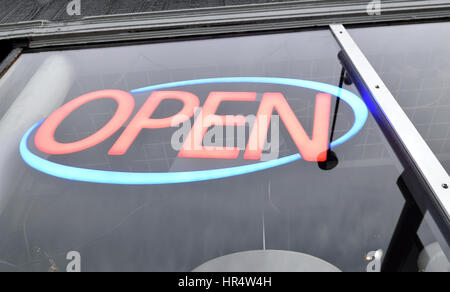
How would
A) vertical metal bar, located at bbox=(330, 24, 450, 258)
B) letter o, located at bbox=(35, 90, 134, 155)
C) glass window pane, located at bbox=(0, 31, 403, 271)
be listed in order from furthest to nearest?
letter o, located at bbox=(35, 90, 134, 155) < glass window pane, located at bbox=(0, 31, 403, 271) < vertical metal bar, located at bbox=(330, 24, 450, 258)

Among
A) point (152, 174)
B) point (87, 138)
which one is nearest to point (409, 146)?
point (152, 174)

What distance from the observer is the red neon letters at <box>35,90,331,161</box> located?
1354 millimetres

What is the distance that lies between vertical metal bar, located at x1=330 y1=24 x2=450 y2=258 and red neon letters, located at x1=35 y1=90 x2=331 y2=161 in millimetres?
209

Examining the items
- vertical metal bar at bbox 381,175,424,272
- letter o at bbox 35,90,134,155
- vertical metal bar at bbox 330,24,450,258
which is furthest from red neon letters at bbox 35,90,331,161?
vertical metal bar at bbox 381,175,424,272

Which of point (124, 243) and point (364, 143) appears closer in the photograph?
point (124, 243)

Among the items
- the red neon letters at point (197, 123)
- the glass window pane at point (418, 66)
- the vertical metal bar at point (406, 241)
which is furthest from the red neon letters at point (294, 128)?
the glass window pane at point (418, 66)

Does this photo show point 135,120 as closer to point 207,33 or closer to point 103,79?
point 103,79

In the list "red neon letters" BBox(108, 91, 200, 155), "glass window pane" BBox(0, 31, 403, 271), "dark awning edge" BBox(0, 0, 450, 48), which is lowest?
"glass window pane" BBox(0, 31, 403, 271)

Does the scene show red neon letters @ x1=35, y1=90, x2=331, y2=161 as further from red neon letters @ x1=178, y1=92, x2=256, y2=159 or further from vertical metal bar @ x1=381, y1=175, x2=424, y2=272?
vertical metal bar @ x1=381, y1=175, x2=424, y2=272

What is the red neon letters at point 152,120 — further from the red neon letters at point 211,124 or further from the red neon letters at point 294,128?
the red neon letters at point 294,128

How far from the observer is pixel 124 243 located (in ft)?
4.31

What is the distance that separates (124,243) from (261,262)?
578 millimetres

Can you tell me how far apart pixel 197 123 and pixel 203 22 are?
797 mm

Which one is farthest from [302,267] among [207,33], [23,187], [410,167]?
[207,33]
